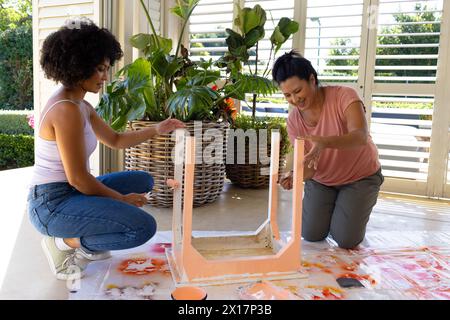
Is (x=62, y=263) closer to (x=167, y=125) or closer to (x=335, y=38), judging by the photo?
(x=167, y=125)

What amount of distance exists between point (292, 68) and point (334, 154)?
46cm

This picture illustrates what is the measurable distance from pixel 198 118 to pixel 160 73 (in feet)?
1.12

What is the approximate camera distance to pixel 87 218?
53.8 inches

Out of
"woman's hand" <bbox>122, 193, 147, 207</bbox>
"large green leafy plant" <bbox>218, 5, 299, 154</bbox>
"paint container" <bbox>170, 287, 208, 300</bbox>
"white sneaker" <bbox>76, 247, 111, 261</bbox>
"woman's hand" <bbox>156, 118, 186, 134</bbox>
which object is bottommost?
"paint container" <bbox>170, 287, 208, 300</bbox>

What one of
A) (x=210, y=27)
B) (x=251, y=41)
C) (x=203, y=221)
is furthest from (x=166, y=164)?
(x=210, y=27)

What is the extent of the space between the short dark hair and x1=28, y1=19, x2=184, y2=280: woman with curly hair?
2.11 ft

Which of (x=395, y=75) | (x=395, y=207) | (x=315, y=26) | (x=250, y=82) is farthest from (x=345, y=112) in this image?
(x=315, y=26)

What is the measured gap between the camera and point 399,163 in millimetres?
2980

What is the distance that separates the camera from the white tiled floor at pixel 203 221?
143 centimetres

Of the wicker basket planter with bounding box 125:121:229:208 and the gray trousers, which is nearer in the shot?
the gray trousers

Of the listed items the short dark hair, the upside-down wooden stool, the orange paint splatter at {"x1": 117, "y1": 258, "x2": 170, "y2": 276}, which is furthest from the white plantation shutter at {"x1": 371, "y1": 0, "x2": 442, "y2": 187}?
the orange paint splatter at {"x1": 117, "y1": 258, "x2": 170, "y2": 276}

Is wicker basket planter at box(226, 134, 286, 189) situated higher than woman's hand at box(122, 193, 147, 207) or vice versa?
woman's hand at box(122, 193, 147, 207)

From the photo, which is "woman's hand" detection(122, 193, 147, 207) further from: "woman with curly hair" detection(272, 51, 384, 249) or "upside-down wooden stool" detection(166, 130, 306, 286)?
"woman with curly hair" detection(272, 51, 384, 249)

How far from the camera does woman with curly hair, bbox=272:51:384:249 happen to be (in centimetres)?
167
